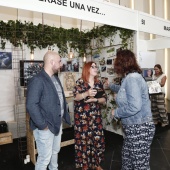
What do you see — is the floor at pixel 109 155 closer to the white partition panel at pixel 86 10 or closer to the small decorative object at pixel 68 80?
the small decorative object at pixel 68 80

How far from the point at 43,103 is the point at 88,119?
85 centimetres

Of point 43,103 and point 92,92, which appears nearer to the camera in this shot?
point 43,103

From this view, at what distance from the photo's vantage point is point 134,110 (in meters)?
1.77

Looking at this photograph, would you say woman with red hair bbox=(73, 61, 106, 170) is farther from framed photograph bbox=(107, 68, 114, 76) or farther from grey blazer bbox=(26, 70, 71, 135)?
framed photograph bbox=(107, 68, 114, 76)

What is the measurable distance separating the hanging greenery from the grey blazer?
83.0 inches

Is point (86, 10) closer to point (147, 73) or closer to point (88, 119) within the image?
point (88, 119)

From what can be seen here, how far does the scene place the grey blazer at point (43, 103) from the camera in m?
1.89

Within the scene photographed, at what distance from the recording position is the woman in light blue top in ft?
5.87

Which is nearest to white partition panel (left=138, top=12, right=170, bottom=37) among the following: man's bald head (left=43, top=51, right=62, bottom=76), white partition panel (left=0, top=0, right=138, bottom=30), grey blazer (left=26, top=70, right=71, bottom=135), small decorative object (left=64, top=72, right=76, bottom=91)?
white partition panel (left=0, top=0, right=138, bottom=30)

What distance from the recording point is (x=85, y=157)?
2.65 metres

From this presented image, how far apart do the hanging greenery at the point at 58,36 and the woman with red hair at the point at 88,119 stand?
137 cm

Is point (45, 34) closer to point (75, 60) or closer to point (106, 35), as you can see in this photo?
point (75, 60)

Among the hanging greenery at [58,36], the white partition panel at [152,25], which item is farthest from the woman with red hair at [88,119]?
the hanging greenery at [58,36]

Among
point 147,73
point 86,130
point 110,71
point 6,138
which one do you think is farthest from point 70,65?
point 86,130
